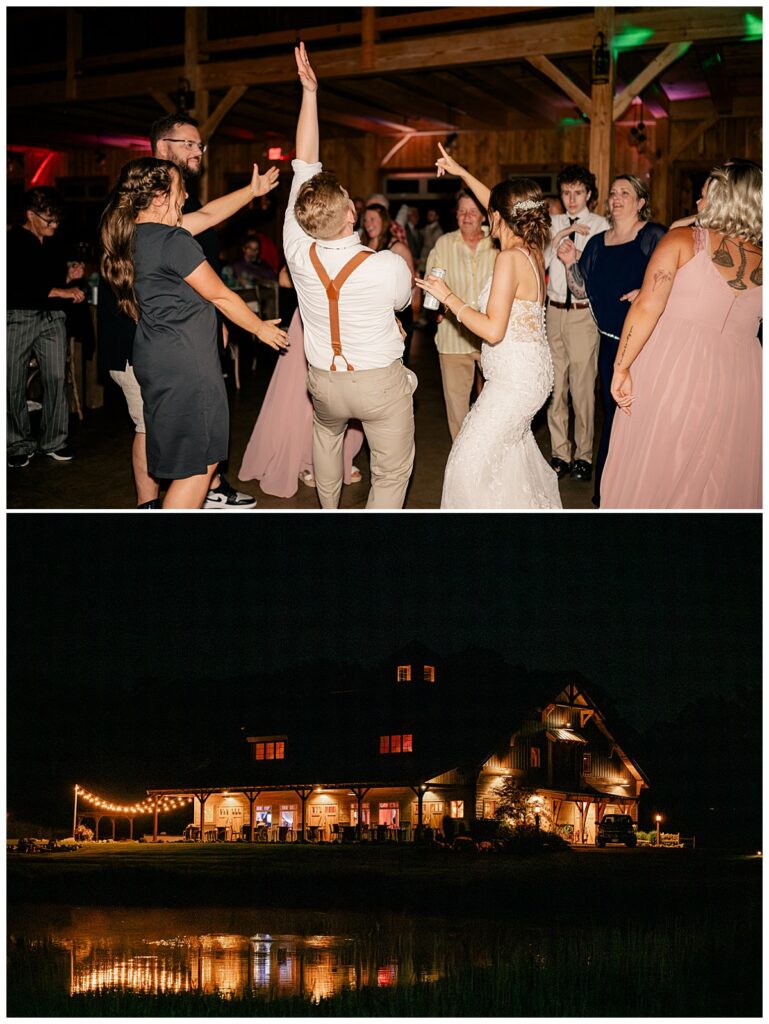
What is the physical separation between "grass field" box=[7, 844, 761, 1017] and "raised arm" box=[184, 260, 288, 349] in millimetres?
12462

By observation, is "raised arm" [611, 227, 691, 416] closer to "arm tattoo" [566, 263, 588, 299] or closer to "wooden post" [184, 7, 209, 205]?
"arm tattoo" [566, 263, 588, 299]

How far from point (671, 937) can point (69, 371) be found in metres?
20.4

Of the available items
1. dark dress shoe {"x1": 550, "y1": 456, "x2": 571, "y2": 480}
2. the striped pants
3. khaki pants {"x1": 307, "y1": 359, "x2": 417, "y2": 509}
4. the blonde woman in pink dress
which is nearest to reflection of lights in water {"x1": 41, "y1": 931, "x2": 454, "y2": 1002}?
the striped pants

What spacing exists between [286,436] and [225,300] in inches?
89.3

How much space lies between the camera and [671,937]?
21938mm

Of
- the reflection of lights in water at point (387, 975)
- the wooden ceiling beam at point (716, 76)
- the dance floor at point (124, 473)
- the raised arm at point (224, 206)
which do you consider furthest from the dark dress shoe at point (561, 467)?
the reflection of lights in water at point (387, 975)

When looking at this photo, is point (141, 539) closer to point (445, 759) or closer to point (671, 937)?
point (445, 759)

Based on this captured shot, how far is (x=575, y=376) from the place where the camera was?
5281 mm

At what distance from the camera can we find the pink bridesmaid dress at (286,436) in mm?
5207

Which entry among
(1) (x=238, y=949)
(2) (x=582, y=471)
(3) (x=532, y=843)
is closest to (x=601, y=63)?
(2) (x=582, y=471)

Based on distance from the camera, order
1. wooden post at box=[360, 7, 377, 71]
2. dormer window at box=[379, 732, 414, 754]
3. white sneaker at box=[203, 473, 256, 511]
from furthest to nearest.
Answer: dormer window at box=[379, 732, 414, 754]
wooden post at box=[360, 7, 377, 71]
white sneaker at box=[203, 473, 256, 511]

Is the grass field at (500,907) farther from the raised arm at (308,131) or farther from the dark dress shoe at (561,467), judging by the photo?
the raised arm at (308,131)

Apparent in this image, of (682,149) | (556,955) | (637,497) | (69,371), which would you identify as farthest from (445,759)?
(637,497)

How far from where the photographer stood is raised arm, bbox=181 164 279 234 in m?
3.51
